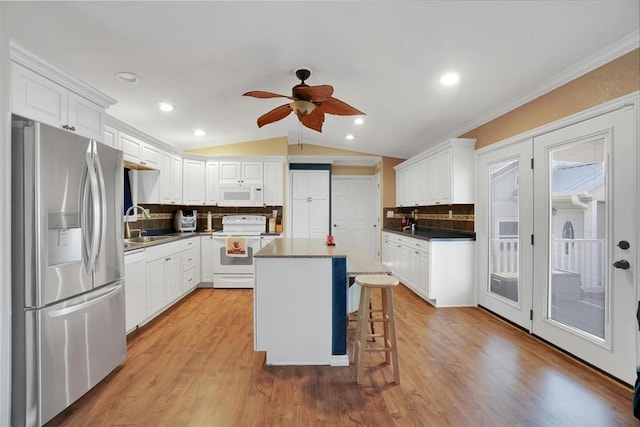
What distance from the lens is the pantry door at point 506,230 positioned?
2914mm

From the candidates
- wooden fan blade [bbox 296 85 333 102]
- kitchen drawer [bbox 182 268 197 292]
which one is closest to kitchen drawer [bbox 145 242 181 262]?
kitchen drawer [bbox 182 268 197 292]

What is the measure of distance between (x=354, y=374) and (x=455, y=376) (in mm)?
748

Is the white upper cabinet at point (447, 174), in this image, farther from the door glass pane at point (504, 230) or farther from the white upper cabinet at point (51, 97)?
the white upper cabinet at point (51, 97)

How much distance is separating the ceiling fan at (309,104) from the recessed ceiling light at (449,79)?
3.08ft

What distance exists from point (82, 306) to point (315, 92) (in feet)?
7.03

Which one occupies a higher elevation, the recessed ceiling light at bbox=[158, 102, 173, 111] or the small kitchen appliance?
the recessed ceiling light at bbox=[158, 102, 173, 111]

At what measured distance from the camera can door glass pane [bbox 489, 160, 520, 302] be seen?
3117 millimetres

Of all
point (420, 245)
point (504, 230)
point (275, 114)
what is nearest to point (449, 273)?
point (420, 245)

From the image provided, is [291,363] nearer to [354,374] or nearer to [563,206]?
[354,374]

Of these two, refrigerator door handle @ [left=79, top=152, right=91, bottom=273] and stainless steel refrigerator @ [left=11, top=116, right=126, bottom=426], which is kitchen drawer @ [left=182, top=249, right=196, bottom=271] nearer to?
stainless steel refrigerator @ [left=11, top=116, right=126, bottom=426]

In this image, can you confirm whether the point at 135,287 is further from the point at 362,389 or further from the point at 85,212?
the point at 362,389

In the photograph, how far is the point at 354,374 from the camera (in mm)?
2205

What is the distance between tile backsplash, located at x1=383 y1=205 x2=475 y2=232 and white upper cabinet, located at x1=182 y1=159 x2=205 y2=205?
3697mm

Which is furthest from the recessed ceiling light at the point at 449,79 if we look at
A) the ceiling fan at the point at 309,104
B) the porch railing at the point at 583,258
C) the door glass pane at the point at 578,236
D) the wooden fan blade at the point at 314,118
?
the porch railing at the point at 583,258
